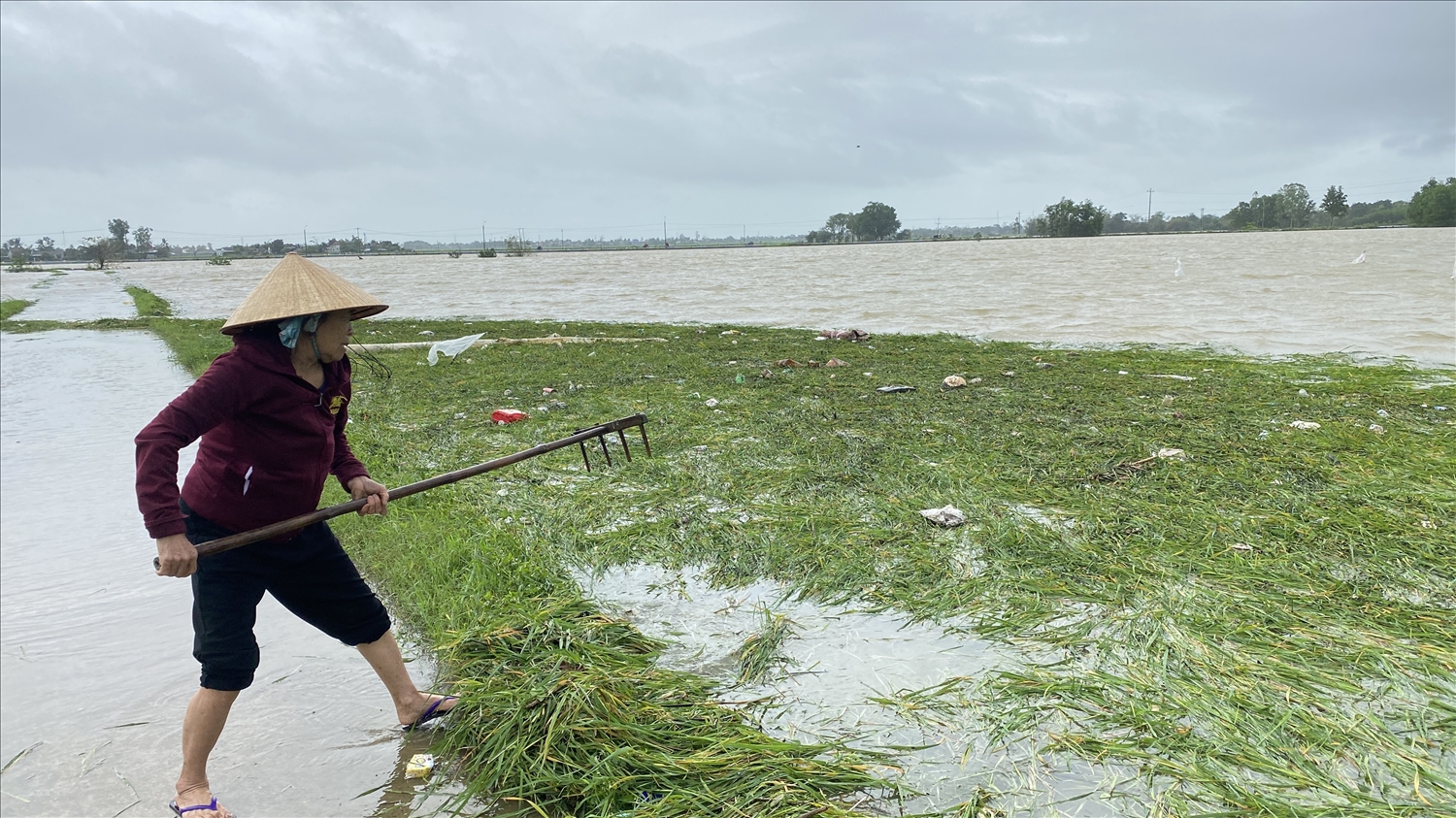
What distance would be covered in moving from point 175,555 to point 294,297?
34.4 inches

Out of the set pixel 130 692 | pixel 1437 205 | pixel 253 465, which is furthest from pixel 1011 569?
pixel 1437 205

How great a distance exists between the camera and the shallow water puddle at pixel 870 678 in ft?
8.78

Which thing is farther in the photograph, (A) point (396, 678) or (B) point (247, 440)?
(A) point (396, 678)

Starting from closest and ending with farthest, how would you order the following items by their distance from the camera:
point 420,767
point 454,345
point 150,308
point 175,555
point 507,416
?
point 175,555 < point 420,767 < point 507,416 < point 454,345 < point 150,308

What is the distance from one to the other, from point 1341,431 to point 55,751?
796 cm

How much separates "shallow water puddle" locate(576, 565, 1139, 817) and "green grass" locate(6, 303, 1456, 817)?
9 cm

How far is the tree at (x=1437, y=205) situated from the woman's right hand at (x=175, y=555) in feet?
458

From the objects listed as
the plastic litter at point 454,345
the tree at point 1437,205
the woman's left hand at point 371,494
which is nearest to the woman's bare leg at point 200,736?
the woman's left hand at point 371,494

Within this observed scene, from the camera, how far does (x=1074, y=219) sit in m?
134

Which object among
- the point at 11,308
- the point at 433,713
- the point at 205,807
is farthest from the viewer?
the point at 11,308

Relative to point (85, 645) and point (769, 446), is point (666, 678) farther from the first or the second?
point (769, 446)

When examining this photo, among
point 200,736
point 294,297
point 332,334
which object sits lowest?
point 200,736

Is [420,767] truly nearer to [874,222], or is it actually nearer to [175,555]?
[175,555]

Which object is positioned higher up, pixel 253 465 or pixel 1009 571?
pixel 253 465
